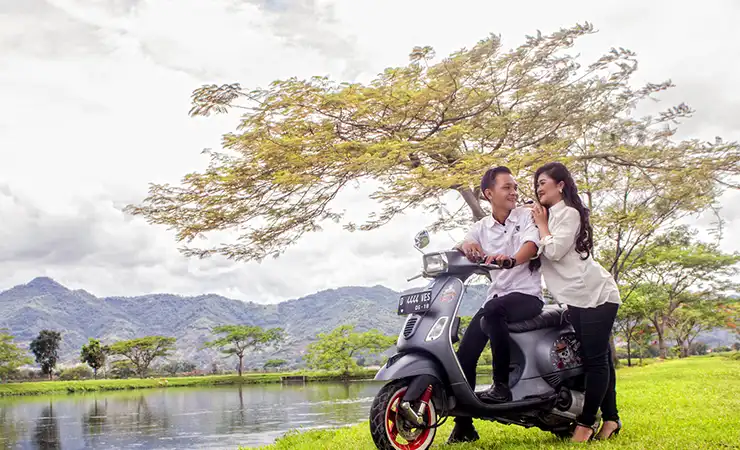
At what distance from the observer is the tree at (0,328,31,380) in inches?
1864

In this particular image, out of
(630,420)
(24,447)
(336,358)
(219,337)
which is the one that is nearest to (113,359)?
(219,337)

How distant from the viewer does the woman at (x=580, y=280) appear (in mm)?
3457

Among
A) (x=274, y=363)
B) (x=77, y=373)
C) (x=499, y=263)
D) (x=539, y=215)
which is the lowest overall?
(x=274, y=363)

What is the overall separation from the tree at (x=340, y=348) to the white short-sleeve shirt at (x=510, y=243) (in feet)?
159

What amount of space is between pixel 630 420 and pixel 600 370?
144 cm

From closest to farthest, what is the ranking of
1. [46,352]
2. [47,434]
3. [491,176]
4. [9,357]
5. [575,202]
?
1. [575,202]
2. [491,176]
3. [47,434]
4. [9,357]
5. [46,352]

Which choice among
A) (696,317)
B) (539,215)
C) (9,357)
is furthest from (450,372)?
(9,357)

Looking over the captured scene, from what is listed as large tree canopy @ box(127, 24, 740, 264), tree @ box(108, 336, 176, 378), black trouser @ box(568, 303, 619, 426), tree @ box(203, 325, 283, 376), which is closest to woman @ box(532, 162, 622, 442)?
black trouser @ box(568, 303, 619, 426)

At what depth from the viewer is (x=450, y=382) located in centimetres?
336

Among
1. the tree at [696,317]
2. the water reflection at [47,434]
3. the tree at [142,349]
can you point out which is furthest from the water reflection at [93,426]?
the tree at [142,349]

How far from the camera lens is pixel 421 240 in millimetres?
3566

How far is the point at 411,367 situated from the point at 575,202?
4.37 ft

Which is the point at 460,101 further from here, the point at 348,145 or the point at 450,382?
the point at 450,382

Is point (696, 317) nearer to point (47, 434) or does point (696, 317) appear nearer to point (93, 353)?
point (47, 434)
